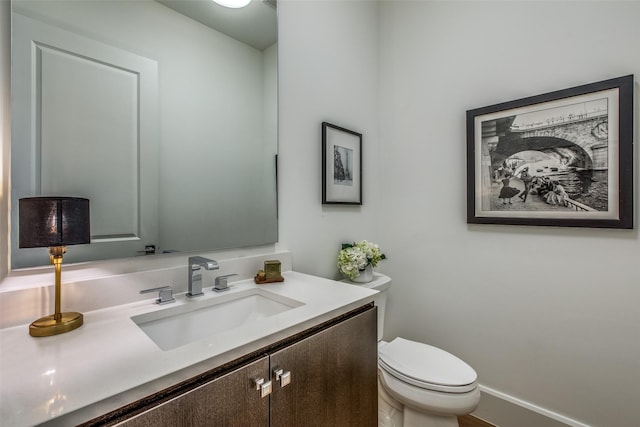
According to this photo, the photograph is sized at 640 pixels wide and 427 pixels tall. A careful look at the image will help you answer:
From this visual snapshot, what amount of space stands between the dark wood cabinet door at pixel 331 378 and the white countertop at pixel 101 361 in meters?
0.07

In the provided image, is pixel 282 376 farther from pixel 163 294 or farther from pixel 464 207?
pixel 464 207

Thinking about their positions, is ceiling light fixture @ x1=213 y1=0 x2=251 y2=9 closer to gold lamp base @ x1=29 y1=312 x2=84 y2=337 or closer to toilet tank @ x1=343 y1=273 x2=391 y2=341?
gold lamp base @ x1=29 y1=312 x2=84 y2=337

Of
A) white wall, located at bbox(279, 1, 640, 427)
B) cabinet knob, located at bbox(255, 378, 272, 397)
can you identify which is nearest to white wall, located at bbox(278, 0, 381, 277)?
white wall, located at bbox(279, 1, 640, 427)

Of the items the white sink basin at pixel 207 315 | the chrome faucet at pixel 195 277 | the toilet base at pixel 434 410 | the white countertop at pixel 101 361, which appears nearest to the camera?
the white countertop at pixel 101 361

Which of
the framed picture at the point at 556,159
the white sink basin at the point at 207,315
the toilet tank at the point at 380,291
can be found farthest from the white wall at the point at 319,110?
the framed picture at the point at 556,159

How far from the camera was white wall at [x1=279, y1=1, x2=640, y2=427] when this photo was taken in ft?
4.20

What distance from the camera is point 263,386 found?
27.5 inches

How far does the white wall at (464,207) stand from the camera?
1280 millimetres

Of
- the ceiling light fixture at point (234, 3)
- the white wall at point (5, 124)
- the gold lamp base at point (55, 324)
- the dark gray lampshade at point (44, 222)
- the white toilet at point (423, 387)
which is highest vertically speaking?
the ceiling light fixture at point (234, 3)

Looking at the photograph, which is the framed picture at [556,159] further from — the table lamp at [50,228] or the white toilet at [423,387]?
the table lamp at [50,228]

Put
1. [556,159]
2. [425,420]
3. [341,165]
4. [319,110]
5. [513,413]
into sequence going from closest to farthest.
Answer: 1. [425,420]
2. [556,159]
3. [513,413]
4. [319,110]
5. [341,165]

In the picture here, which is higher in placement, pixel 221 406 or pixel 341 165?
pixel 341 165

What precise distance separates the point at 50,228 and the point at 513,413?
211 cm

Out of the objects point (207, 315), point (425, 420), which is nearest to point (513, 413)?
point (425, 420)
